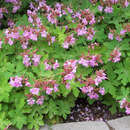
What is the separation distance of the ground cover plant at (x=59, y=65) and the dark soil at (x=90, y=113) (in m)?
0.15

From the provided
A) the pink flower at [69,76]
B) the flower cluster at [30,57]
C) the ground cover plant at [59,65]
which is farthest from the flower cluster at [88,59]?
the flower cluster at [30,57]

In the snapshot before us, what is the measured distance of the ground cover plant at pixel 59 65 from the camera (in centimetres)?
246

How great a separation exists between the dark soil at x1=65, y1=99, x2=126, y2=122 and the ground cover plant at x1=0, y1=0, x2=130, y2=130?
15cm

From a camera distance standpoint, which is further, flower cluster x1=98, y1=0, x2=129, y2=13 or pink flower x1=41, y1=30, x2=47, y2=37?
flower cluster x1=98, y1=0, x2=129, y2=13

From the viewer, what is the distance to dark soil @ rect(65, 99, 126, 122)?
3041 millimetres

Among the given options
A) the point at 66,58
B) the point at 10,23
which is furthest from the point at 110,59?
the point at 10,23

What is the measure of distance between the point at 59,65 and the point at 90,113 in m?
0.82

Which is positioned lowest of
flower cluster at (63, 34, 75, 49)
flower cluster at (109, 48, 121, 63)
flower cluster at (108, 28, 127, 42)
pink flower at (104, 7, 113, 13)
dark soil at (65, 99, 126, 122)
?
dark soil at (65, 99, 126, 122)

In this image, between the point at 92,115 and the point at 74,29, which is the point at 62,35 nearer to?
the point at 74,29

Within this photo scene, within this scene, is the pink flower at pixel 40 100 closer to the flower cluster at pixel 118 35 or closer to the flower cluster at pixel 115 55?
the flower cluster at pixel 115 55

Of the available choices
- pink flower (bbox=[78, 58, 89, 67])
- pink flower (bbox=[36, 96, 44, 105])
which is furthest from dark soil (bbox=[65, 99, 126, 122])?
pink flower (bbox=[78, 58, 89, 67])

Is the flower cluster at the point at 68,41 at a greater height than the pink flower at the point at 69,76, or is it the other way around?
the flower cluster at the point at 68,41

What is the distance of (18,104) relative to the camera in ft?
8.30

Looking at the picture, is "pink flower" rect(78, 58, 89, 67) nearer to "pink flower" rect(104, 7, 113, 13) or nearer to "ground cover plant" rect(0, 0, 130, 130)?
"ground cover plant" rect(0, 0, 130, 130)
